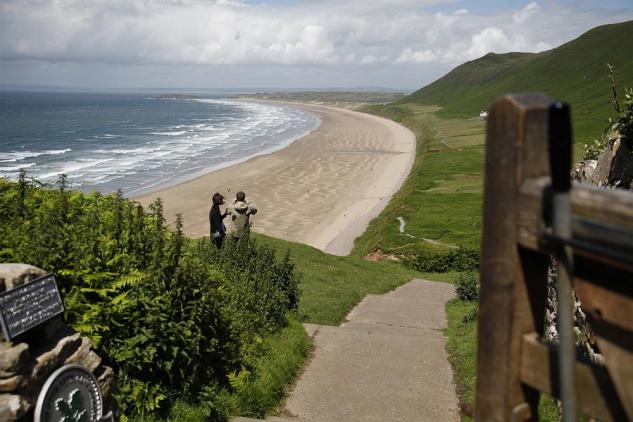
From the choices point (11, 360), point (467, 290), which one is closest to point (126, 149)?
point (467, 290)

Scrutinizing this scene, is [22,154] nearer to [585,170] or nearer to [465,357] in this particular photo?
[465,357]

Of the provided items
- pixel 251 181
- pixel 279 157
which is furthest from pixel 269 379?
pixel 279 157

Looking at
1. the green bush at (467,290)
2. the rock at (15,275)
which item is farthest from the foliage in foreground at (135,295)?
the green bush at (467,290)

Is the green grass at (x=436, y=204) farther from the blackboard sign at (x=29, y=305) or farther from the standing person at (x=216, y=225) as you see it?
the blackboard sign at (x=29, y=305)

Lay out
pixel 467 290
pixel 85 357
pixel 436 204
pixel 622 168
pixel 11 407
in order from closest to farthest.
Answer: pixel 11 407 → pixel 85 357 → pixel 622 168 → pixel 467 290 → pixel 436 204

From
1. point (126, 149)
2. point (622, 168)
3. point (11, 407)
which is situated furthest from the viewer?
point (126, 149)

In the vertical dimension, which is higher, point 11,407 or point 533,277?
point 533,277

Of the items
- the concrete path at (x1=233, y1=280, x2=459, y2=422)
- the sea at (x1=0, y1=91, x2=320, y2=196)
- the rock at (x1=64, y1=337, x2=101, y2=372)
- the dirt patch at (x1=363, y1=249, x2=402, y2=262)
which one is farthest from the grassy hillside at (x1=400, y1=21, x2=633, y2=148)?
the rock at (x1=64, y1=337, x2=101, y2=372)

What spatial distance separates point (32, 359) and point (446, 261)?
26.7 metres

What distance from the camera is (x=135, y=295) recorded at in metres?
6.38

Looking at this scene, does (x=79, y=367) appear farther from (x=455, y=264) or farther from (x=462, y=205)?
(x=462, y=205)

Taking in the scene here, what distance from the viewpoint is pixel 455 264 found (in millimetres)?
29500

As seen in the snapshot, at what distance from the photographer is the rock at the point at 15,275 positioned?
4.62 m

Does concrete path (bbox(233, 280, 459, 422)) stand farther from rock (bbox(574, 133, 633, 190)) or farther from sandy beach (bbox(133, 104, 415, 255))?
sandy beach (bbox(133, 104, 415, 255))
